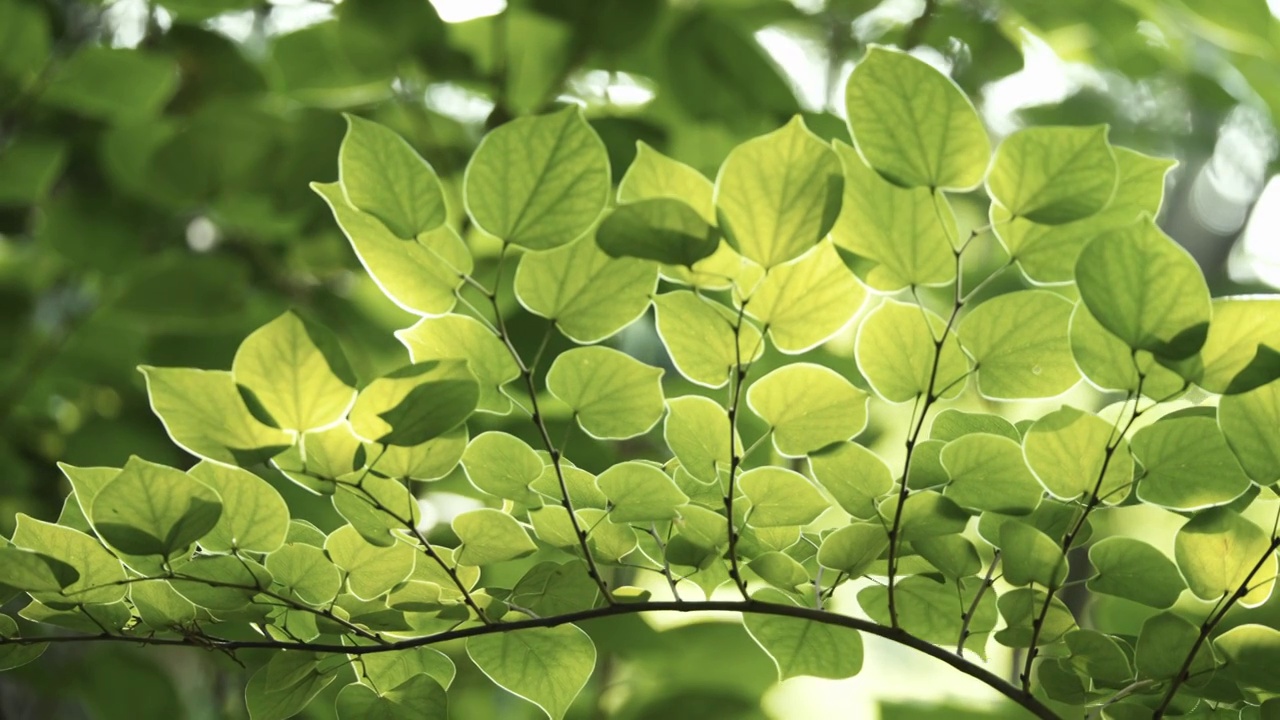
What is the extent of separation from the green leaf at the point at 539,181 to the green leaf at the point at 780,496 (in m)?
0.07

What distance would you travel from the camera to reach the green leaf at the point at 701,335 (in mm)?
233

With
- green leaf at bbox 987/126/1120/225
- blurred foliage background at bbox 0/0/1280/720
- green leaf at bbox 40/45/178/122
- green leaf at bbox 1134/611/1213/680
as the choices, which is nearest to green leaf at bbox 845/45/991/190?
green leaf at bbox 987/126/1120/225

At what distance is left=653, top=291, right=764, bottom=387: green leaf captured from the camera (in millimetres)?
233

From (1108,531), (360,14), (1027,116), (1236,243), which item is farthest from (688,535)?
(1236,243)

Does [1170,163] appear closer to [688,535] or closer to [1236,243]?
[688,535]

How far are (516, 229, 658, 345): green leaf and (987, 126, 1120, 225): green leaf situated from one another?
0.26 ft

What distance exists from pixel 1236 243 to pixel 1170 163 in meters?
1.07

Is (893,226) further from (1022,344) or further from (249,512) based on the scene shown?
(249,512)

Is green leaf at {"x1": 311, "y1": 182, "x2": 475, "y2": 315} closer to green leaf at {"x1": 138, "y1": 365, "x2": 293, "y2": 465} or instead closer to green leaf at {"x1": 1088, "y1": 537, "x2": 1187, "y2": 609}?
green leaf at {"x1": 138, "y1": 365, "x2": 293, "y2": 465}

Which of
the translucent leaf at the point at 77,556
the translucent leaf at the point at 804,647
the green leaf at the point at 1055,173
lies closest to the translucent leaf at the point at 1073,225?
the green leaf at the point at 1055,173

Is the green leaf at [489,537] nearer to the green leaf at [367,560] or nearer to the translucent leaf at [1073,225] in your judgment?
the green leaf at [367,560]

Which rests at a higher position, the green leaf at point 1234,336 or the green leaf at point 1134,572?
the green leaf at point 1234,336

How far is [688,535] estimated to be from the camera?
0.26m

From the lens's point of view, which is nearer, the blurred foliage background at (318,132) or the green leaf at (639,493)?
the green leaf at (639,493)
